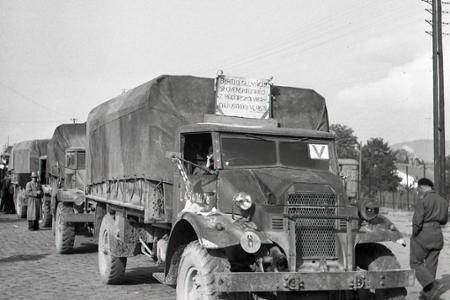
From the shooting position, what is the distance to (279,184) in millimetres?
7055

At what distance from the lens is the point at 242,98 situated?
918 cm

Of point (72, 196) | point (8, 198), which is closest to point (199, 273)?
point (72, 196)

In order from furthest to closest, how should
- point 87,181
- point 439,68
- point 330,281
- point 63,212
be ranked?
1. point 439,68
2. point 63,212
3. point 87,181
4. point 330,281

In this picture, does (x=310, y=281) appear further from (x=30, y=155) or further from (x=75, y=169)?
(x=30, y=155)

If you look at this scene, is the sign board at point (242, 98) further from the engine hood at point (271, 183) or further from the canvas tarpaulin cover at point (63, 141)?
the canvas tarpaulin cover at point (63, 141)

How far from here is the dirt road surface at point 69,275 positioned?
9352 millimetres

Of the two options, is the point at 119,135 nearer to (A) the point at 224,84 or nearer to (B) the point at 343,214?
(A) the point at 224,84

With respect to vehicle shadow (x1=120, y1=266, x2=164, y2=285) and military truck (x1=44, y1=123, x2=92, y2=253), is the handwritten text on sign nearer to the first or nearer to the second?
vehicle shadow (x1=120, y1=266, x2=164, y2=285)

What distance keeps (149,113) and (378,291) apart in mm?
4053

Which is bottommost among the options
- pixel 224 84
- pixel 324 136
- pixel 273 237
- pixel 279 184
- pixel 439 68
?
pixel 273 237

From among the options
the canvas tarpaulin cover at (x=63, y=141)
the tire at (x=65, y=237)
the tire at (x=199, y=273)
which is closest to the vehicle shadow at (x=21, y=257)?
the tire at (x=65, y=237)

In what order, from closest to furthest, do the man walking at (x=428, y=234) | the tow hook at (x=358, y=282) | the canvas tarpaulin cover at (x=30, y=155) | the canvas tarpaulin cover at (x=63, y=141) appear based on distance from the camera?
the tow hook at (x=358, y=282), the man walking at (x=428, y=234), the canvas tarpaulin cover at (x=63, y=141), the canvas tarpaulin cover at (x=30, y=155)

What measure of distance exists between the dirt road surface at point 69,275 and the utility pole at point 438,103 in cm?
585

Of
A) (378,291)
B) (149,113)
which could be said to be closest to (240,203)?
(378,291)
